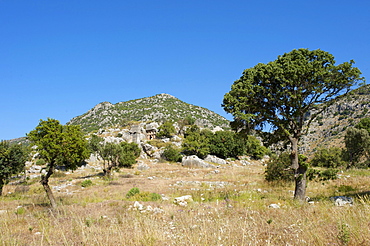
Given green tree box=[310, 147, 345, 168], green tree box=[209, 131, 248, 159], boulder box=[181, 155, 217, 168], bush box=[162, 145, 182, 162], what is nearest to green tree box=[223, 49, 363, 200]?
boulder box=[181, 155, 217, 168]

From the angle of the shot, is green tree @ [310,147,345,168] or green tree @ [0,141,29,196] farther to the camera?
green tree @ [310,147,345,168]

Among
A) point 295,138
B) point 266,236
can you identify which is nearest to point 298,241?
point 266,236

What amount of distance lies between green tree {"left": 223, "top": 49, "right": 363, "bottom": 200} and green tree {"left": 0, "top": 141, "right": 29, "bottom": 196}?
25668 mm

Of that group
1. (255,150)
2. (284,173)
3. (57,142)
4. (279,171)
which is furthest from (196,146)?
(57,142)

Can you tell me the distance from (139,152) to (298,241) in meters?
60.9

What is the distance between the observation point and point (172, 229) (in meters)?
6.74

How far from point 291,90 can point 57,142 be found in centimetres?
1496

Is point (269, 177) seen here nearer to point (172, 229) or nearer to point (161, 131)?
point (172, 229)

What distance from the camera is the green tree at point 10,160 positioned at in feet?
78.1

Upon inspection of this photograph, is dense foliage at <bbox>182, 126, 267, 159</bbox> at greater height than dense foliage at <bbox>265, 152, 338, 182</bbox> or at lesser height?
greater

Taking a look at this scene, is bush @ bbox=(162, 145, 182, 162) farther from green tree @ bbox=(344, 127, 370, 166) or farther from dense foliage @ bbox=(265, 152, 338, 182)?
dense foliage @ bbox=(265, 152, 338, 182)

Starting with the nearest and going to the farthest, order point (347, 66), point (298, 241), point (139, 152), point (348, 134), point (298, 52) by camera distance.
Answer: point (298, 241)
point (347, 66)
point (298, 52)
point (348, 134)
point (139, 152)

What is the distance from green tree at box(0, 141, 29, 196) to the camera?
2379cm

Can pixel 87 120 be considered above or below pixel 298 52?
above
